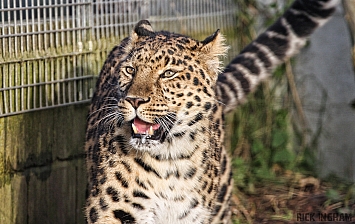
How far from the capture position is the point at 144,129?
203 inches

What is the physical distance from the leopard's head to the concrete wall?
3504mm

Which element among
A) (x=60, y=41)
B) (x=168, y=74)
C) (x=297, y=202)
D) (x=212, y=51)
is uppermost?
(x=60, y=41)

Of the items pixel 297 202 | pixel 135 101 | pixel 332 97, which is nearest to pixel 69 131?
pixel 135 101

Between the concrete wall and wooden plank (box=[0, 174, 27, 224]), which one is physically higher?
the concrete wall

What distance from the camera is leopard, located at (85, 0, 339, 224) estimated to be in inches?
202

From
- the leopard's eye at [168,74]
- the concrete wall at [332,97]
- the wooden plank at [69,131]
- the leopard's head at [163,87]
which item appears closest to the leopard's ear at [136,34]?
the leopard's head at [163,87]

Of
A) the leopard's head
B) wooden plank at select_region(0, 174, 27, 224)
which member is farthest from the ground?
the leopard's head

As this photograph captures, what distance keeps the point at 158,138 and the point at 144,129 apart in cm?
12

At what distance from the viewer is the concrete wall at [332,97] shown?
8.65 metres

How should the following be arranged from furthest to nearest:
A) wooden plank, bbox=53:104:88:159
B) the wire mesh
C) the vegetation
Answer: the vegetation
wooden plank, bbox=53:104:88:159
the wire mesh

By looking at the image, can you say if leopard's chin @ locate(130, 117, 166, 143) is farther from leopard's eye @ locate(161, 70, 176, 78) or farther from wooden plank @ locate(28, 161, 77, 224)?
wooden plank @ locate(28, 161, 77, 224)

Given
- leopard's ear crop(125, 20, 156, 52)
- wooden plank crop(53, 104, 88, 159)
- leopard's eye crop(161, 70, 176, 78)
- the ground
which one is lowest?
the ground

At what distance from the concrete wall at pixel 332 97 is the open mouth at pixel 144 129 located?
3938 mm

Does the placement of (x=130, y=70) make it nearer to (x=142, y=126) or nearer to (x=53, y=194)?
(x=142, y=126)
